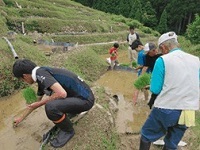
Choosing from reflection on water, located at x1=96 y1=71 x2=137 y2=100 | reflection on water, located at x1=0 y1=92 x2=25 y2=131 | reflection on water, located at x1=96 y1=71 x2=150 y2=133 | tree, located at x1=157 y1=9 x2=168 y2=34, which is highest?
reflection on water, located at x1=0 y1=92 x2=25 y2=131

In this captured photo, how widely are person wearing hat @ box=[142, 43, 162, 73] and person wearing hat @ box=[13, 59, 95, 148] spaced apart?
2.23 m

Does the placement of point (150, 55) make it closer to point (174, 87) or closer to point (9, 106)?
point (174, 87)

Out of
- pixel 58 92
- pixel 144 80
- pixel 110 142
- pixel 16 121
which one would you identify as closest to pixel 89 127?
pixel 110 142

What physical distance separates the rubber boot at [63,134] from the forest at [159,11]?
36130 millimetres

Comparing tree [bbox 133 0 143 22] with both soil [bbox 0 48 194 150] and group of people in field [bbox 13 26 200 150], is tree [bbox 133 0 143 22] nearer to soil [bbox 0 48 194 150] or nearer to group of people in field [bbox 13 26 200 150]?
soil [bbox 0 48 194 150]

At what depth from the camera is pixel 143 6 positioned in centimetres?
4288

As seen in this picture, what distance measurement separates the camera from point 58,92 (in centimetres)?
351

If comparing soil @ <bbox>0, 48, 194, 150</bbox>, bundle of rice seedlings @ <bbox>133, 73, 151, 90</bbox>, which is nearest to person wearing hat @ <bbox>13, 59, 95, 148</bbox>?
soil @ <bbox>0, 48, 194, 150</bbox>

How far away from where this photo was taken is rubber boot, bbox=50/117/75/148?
390 cm

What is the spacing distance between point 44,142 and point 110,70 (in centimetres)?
712

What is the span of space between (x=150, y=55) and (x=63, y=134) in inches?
109

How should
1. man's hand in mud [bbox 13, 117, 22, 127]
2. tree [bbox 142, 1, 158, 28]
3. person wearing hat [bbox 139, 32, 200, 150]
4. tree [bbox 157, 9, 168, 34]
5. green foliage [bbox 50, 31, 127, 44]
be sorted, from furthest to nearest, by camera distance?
tree [bbox 142, 1, 158, 28] < tree [bbox 157, 9, 168, 34] < green foliage [bbox 50, 31, 127, 44] < man's hand in mud [bbox 13, 117, 22, 127] < person wearing hat [bbox 139, 32, 200, 150]

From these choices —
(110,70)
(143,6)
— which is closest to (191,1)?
(143,6)

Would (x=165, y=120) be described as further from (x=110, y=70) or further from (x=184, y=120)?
(x=110, y=70)
